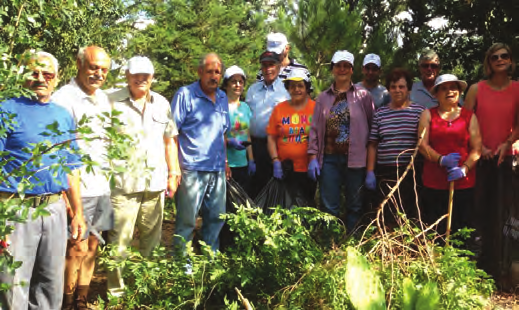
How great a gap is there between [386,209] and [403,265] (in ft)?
5.40

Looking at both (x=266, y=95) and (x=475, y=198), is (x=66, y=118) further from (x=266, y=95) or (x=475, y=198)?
(x=475, y=198)

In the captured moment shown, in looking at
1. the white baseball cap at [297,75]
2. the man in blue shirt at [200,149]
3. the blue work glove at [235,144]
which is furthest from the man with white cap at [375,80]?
the man in blue shirt at [200,149]

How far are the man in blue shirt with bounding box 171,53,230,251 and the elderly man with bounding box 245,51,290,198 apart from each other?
0.51m

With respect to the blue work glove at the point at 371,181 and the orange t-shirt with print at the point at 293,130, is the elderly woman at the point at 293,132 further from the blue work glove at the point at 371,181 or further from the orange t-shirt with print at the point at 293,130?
the blue work glove at the point at 371,181

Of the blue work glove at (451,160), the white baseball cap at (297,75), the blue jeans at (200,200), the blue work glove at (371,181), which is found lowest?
the blue jeans at (200,200)

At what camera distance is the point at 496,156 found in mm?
4324

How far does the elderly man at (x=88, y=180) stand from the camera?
3.61 m

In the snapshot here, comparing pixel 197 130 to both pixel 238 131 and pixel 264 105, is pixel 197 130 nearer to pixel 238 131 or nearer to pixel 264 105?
pixel 238 131

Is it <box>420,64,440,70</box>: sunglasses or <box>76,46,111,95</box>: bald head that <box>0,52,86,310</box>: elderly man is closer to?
<box>76,46,111,95</box>: bald head

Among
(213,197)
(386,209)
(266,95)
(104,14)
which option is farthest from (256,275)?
(104,14)

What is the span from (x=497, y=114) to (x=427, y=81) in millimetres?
702

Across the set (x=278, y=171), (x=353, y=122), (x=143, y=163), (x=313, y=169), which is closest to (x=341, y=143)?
(x=353, y=122)

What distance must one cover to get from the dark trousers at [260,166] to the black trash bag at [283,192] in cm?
31

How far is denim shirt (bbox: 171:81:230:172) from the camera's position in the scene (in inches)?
170
